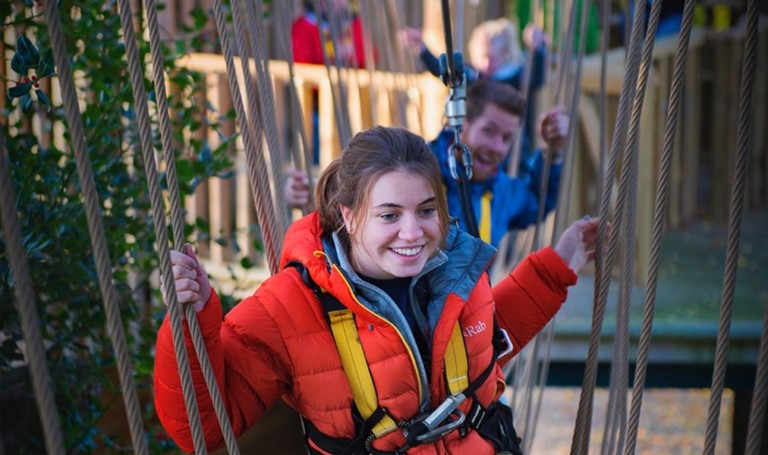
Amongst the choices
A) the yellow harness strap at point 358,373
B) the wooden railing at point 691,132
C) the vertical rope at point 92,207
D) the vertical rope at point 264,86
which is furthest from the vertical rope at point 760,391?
the wooden railing at point 691,132

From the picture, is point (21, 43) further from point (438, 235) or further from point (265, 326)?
point (438, 235)

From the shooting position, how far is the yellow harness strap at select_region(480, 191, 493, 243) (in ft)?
7.16

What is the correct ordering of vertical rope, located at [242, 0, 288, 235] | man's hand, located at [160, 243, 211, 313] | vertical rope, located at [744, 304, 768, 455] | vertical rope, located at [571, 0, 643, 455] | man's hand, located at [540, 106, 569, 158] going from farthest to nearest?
man's hand, located at [540, 106, 569, 158], vertical rope, located at [242, 0, 288, 235], vertical rope, located at [571, 0, 643, 455], man's hand, located at [160, 243, 211, 313], vertical rope, located at [744, 304, 768, 455]

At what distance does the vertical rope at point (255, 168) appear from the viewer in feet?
4.47

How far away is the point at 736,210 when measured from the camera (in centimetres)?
114

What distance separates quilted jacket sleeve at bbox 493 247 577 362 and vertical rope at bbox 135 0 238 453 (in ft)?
1.87

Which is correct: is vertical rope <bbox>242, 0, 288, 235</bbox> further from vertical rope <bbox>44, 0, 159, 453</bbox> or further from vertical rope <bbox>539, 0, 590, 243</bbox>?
vertical rope <bbox>539, 0, 590, 243</bbox>

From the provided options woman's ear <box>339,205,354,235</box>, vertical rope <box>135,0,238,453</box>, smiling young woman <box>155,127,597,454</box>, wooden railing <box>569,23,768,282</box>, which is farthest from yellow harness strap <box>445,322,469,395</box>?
wooden railing <box>569,23,768,282</box>

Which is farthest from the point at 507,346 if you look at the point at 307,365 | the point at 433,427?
the point at 307,365

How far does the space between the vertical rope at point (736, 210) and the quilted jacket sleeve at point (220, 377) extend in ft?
1.84

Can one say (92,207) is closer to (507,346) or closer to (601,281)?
(507,346)

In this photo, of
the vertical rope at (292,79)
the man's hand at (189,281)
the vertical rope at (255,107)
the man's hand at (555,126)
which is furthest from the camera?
the man's hand at (555,126)

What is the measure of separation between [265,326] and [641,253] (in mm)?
3120

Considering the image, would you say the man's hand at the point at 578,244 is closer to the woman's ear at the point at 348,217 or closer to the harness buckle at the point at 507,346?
the harness buckle at the point at 507,346
